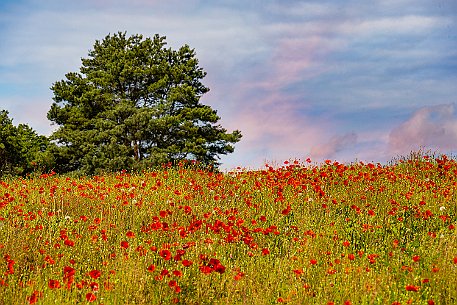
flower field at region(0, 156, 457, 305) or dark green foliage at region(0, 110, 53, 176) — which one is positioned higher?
dark green foliage at region(0, 110, 53, 176)

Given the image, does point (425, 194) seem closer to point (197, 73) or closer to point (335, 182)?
point (335, 182)

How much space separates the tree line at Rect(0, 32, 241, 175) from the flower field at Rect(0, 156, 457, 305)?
11887 mm

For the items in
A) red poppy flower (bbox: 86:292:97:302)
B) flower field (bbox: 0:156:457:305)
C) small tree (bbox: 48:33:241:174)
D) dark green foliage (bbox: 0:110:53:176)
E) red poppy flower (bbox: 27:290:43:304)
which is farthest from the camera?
dark green foliage (bbox: 0:110:53:176)

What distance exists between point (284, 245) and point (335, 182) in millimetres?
4670

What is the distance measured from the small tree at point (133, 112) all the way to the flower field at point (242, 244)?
11887 mm

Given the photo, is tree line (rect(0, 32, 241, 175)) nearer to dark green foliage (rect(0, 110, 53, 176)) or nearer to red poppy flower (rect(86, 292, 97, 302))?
dark green foliage (rect(0, 110, 53, 176))

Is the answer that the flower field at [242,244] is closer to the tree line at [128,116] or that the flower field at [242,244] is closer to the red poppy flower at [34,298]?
the red poppy flower at [34,298]

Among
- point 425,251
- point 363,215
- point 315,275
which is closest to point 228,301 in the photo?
point 315,275

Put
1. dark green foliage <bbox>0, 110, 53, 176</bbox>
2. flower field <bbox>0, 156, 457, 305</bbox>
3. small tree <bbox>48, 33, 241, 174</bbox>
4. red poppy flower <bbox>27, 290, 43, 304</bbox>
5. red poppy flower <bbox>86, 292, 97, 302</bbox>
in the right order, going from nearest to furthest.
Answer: red poppy flower <bbox>27, 290, 43, 304</bbox> → red poppy flower <bbox>86, 292, 97, 302</bbox> → flower field <bbox>0, 156, 457, 305</bbox> → small tree <bbox>48, 33, 241, 174</bbox> → dark green foliage <bbox>0, 110, 53, 176</bbox>

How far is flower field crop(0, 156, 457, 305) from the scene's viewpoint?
5.36m

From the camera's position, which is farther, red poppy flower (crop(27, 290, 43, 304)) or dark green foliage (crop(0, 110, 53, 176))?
dark green foliage (crop(0, 110, 53, 176))

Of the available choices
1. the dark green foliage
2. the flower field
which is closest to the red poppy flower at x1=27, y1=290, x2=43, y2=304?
the flower field

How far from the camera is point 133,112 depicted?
25.0 meters

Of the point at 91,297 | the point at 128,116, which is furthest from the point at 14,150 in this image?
the point at 91,297
